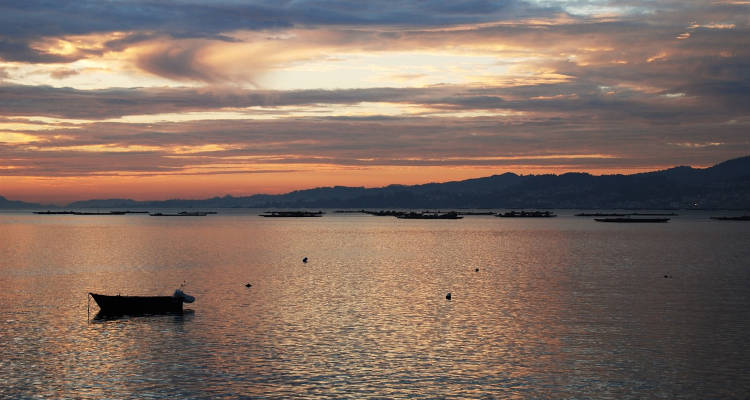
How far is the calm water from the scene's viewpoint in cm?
2922

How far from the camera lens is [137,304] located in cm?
4819

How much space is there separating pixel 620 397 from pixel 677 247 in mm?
97854

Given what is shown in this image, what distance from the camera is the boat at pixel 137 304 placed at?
47750mm

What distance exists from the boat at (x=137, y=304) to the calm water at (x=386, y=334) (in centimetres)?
128

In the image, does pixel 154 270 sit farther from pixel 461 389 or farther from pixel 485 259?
pixel 461 389

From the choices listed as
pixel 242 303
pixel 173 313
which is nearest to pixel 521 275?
pixel 242 303

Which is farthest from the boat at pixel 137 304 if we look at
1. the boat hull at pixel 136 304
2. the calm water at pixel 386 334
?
the calm water at pixel 386 334

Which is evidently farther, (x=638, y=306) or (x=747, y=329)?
(x=638, y=306)

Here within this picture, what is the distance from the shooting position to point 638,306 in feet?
164

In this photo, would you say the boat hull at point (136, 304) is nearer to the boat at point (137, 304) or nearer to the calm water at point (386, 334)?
the boat at point (137, 304)

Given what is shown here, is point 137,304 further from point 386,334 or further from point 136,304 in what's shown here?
point 386,334

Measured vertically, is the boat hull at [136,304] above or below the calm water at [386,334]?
above

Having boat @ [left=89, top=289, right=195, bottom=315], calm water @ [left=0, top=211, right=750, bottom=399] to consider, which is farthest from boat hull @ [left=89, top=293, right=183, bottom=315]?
calm water @ [left=0, top=211, right=750, bottom=399]

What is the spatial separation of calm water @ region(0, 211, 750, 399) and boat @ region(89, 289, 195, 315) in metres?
1.28
